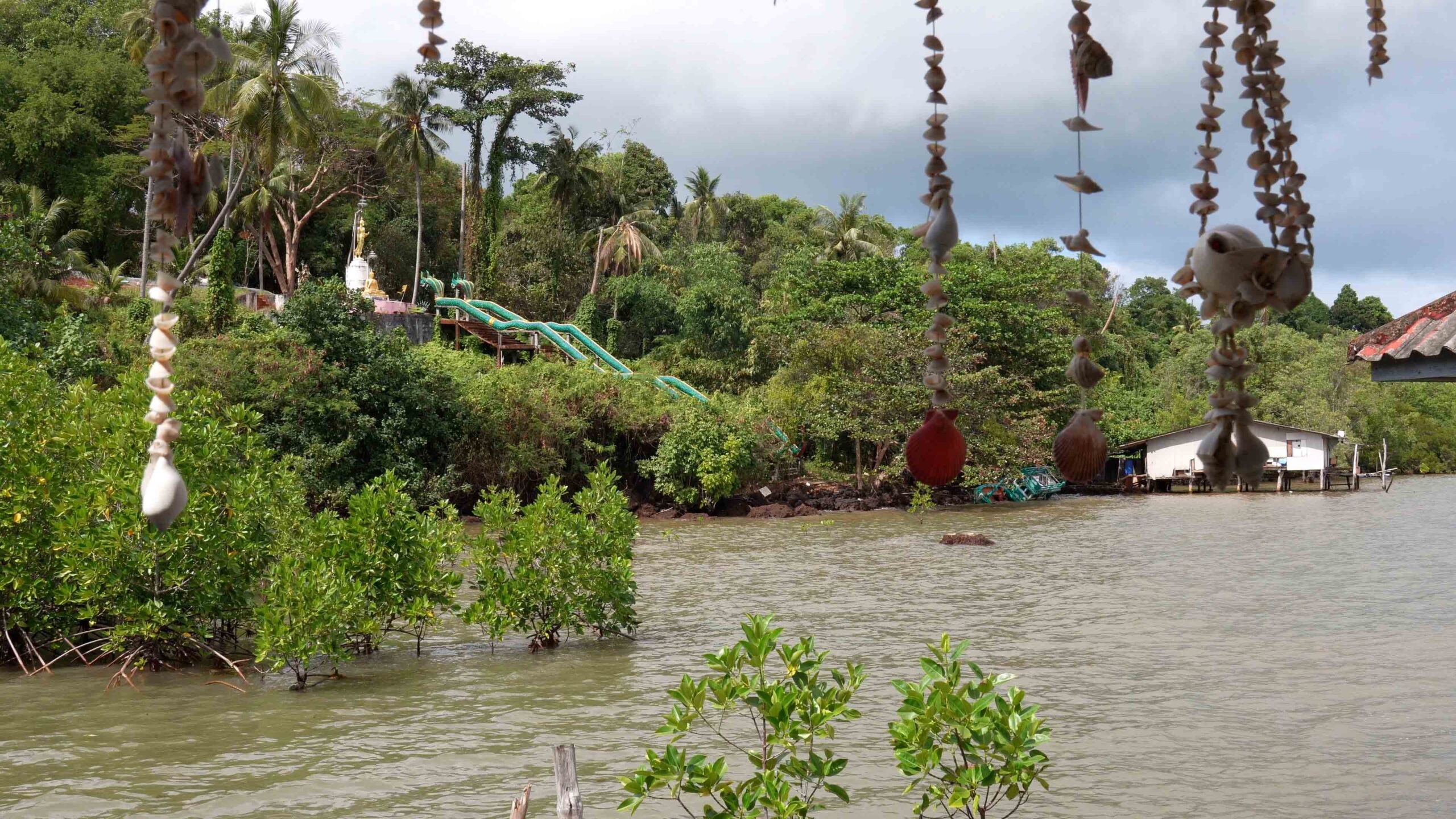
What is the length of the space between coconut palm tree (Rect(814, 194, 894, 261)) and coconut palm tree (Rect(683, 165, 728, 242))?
401 cm

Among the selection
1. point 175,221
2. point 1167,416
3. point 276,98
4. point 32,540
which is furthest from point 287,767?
point 1167,416

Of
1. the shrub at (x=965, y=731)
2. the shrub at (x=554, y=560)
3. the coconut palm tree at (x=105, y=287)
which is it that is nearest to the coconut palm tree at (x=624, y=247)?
the coconut palm tree at (x=105, y=287)

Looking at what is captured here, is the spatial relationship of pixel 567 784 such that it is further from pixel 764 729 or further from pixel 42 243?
pixel 42 243

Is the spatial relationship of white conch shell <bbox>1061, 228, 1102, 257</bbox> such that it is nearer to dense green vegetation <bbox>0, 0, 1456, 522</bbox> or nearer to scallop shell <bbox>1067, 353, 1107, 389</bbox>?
scallop shell <bbox>1067, 353, 1107, 389</bbox>

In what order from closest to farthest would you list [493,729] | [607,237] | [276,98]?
[493,729] → [276,98] → [607,237]

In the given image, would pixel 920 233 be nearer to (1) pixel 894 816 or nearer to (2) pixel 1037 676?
(1) pixel 894 816

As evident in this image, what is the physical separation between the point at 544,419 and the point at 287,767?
1697cm

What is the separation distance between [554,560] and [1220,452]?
11.2 m

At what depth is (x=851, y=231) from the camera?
138 ft

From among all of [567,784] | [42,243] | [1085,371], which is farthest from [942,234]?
[42,243]

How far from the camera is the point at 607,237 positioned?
41.0 m

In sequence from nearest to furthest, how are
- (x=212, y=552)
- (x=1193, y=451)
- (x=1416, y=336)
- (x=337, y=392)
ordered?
(x=1416, y=336), (x=212, y=552), (x=337, y=392), (x=1193, y=451)

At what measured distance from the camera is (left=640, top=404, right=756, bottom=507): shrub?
27.5m

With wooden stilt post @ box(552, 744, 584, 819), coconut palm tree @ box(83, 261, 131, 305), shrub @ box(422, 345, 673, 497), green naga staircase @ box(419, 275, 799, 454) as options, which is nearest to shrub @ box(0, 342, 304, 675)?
wooden stilt post @ box(552, 744, 584, 819)
